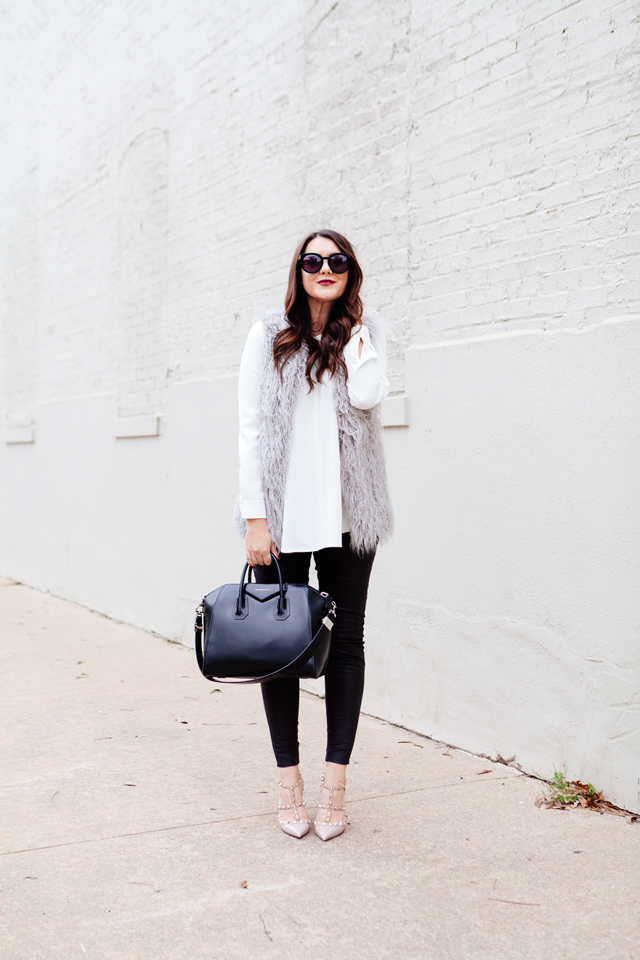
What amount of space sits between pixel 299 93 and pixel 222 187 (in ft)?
3.15

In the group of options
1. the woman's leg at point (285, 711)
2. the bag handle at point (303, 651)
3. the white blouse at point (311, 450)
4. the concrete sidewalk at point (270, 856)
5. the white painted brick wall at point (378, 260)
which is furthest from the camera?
the white painted brick wall at point (378, 260)

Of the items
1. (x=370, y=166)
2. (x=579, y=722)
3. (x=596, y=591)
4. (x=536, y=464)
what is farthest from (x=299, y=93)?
(x=579, y=722)

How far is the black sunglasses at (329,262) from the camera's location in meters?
2.99

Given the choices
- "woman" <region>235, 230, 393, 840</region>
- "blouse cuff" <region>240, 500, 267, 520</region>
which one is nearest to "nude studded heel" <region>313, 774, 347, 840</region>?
"woman" <region>235, 230, 393, 840</region>

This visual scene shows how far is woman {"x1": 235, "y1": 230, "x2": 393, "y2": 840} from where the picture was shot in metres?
2.98

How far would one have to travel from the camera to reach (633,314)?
3244 millimetres

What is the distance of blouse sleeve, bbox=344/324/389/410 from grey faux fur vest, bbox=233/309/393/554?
2.4 inches

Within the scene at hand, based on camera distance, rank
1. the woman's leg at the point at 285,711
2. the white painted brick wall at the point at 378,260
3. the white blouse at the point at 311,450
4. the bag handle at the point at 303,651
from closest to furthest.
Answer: the bag handle at the point at 303,651
the white blouse at the point at 311,450
the woman's leg at the point at 285,711
the white painted brick wall at the point at 378,260

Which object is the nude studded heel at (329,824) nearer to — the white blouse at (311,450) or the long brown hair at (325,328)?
the white blouse at (311,450)

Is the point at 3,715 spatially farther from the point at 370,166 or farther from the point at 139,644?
the point at 370,166

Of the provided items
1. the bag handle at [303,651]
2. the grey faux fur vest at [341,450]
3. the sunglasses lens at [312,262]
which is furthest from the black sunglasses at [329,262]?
the bag handle at [303,651]

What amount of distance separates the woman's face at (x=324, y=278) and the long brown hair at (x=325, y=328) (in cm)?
2

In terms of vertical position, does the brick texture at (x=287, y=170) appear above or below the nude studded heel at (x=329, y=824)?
above

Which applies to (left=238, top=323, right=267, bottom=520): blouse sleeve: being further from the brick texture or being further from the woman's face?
the brick texture
